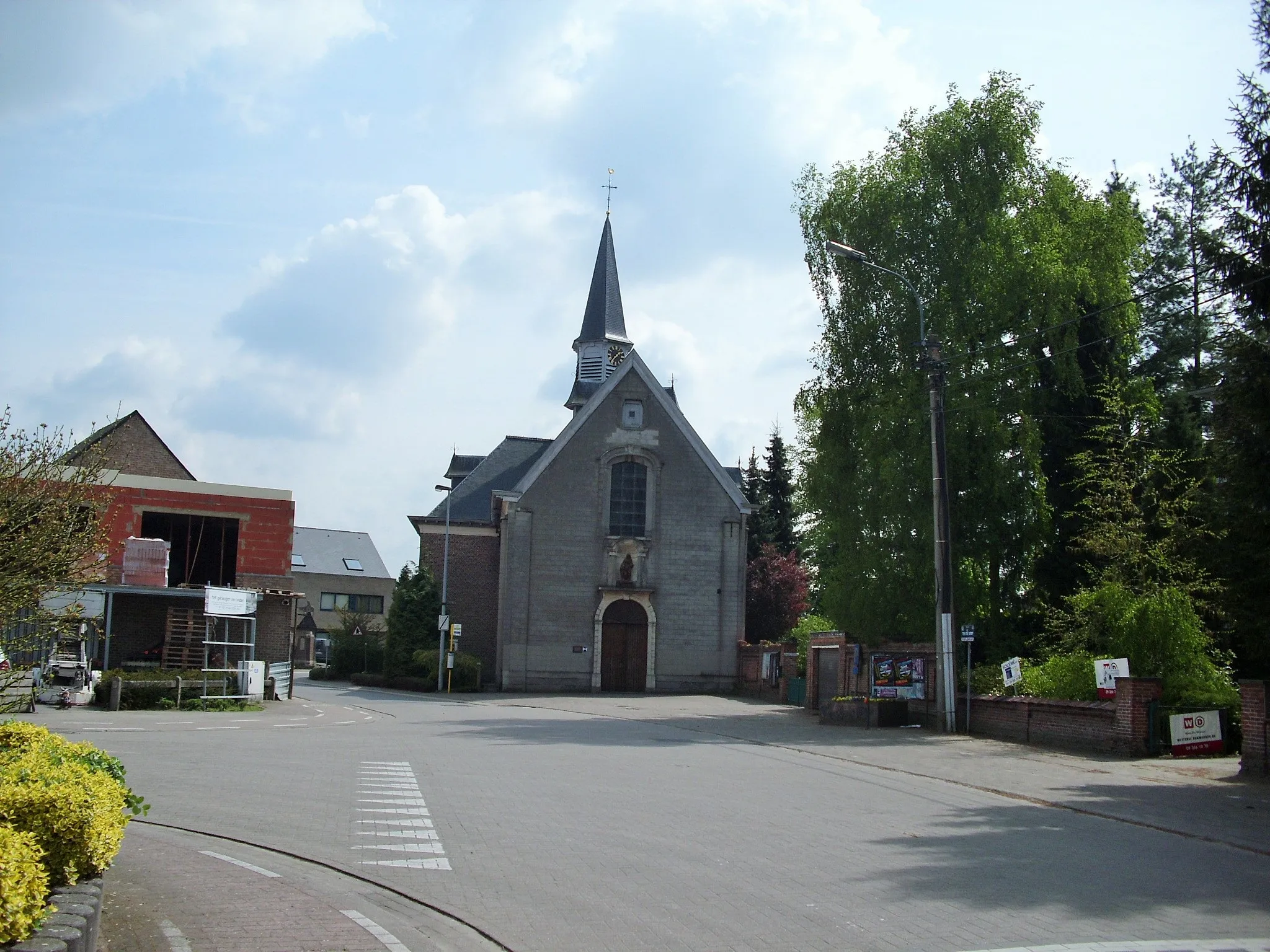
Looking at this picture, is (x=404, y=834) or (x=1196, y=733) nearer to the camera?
(x=404, y=834)

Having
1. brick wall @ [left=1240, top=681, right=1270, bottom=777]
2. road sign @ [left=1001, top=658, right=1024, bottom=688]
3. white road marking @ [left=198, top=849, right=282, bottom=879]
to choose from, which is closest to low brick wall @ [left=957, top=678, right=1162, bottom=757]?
road sign @ [left=1001, top=658, right=1024, bottom=688]

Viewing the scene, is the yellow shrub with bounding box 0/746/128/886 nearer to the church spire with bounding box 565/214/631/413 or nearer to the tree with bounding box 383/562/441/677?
the tree with bounding box 383/562/441/677

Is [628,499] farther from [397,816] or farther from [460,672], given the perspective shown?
[397,816]

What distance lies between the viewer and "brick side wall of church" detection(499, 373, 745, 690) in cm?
4434

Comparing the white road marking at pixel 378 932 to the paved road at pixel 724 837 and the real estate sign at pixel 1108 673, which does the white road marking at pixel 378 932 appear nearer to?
the paved road at pixel 724 837

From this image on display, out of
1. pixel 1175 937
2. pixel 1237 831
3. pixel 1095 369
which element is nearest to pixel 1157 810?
pixel 1237 831

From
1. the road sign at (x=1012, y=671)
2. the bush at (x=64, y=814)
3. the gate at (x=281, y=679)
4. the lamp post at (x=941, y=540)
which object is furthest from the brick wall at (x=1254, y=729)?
the gate at (x=281, y=679)

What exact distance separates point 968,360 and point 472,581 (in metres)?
24.7

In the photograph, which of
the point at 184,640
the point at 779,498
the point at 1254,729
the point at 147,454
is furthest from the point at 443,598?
the point at 1254,729

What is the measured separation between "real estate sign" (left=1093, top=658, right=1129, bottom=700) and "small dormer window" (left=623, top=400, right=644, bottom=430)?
1058 inches

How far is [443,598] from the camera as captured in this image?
148ft

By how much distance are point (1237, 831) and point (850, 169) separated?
2230cm

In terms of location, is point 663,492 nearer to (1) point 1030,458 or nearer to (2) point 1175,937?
(1) point 1030,458

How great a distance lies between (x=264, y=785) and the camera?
1427 centimetres
